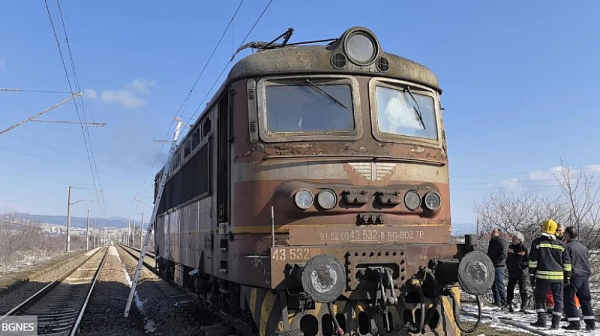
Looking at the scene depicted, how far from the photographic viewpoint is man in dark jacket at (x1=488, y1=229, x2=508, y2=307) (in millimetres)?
11094

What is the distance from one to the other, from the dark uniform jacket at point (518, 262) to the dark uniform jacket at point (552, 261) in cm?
200

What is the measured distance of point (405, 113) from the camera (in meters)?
6.57

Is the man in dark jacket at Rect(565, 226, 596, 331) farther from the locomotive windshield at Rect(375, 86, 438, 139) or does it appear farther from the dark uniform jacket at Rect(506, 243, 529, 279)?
the locomotive windshield at Rect(375, 86, 438, 139)

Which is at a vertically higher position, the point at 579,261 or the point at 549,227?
the point at 549,227

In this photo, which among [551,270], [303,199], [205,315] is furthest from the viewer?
[205,315]

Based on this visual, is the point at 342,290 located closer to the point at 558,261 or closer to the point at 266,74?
the point at 266,74

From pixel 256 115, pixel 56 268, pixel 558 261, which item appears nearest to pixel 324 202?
pixel 256 115

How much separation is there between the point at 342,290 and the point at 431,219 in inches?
66.8

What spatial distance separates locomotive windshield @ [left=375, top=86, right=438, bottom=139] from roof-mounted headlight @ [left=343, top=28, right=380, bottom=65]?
0.38 metres

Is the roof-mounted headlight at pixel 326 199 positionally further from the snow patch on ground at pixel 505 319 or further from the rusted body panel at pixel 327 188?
the snow patch on ground at pixel 505 319

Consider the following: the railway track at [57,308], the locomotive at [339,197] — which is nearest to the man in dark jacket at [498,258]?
the locomotive at [339,197]

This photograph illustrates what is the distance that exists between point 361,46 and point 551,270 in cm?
515

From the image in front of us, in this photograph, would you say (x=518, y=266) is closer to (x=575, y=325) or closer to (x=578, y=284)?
(x=578, y=284)

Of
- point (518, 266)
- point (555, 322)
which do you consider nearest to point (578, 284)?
point (555, 322)
